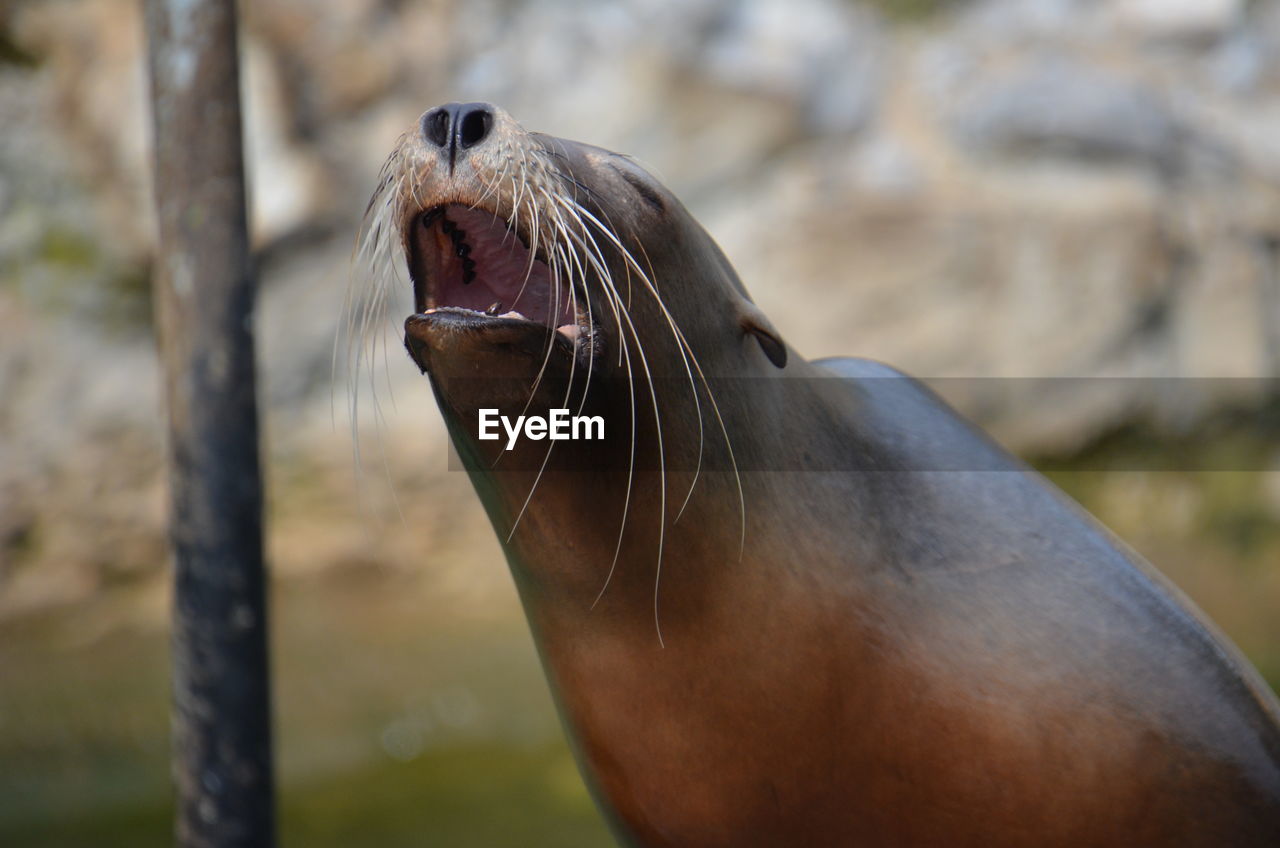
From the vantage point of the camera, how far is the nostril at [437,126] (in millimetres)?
1075

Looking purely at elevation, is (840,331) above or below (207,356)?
above

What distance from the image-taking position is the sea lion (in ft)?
3.75

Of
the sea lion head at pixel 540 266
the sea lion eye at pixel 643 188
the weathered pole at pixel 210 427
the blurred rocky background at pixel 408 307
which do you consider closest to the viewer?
the sea lion head at pixel 540 266

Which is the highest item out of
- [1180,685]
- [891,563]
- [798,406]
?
[798,406]

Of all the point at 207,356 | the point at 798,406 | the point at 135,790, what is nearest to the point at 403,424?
the point at 135,790

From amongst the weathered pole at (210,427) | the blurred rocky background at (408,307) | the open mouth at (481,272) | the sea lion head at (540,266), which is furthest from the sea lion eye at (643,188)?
the blurred rocky background at (408,307)

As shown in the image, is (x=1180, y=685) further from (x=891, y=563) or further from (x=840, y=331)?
(x=840, y=331)

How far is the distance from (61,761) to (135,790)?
21cm

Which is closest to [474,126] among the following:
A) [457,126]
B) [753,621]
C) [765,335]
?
[457,126]

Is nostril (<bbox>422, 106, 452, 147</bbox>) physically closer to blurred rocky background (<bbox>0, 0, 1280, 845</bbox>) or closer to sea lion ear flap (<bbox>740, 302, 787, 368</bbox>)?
sea lion ear flap (<bbox>740, 302, 787, 368</bbox>)

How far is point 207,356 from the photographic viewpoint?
183 centimetres

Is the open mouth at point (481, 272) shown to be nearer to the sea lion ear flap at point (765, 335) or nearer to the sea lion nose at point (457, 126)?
the sea lion nose at point (457, 126)

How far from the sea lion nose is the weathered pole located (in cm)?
84

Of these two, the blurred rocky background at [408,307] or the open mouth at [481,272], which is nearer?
the open mouth at [481,272]
